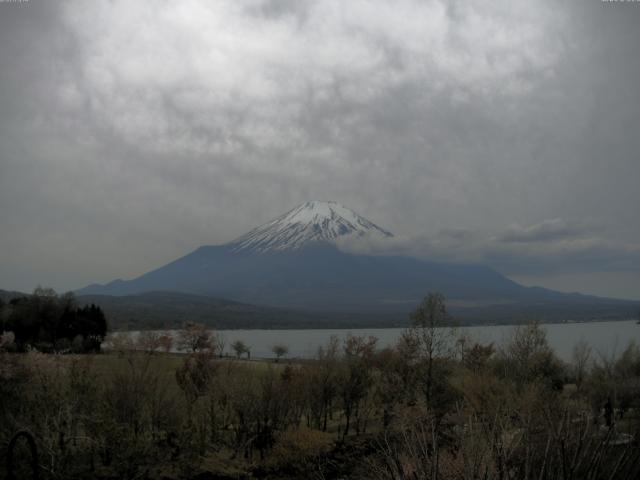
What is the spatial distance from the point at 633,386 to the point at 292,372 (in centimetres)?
2032

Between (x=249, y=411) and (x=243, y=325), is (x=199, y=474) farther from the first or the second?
(x=243, y=325)

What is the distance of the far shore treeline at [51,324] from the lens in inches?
2655

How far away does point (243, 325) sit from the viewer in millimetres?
192125

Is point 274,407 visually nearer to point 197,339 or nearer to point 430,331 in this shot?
point 430,331

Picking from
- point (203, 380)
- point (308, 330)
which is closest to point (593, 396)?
point (203, 380)

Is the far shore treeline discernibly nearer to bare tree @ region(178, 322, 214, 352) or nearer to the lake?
bare tree @ region(178, 322, 214, 352)

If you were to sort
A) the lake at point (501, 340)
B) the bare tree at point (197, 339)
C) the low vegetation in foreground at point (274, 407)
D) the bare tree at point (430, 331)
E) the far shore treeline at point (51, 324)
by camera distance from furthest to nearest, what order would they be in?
the far shore treeline at point (51, 324) → the lake at point (501, 340) → the bare tree at point (197, 339) → the bare tree at point (430, 331) → the low vegetation in foreground at point (274, 407)

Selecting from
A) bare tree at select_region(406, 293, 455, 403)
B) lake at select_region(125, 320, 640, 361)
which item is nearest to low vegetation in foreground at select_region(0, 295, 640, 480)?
bare tree at select_region(406, 293, 455, 403)

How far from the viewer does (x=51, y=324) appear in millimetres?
70938

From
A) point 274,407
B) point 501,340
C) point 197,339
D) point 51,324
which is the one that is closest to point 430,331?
point 274,407

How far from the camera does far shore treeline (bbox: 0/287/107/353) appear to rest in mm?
67438

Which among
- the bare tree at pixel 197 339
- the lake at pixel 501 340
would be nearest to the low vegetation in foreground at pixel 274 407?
the lake at pixel 501 340

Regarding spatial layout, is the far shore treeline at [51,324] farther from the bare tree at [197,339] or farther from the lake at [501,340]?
the lake at [501,340]

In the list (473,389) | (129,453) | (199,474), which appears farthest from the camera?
(473,389)
